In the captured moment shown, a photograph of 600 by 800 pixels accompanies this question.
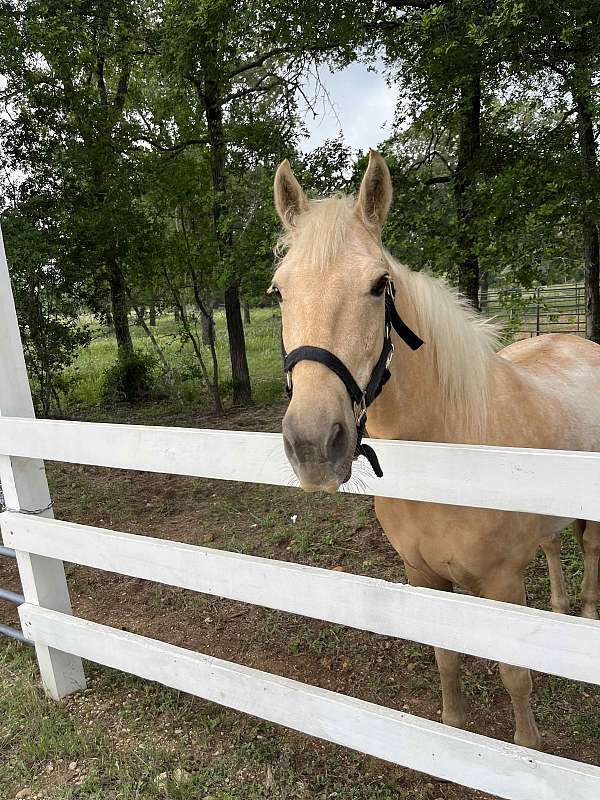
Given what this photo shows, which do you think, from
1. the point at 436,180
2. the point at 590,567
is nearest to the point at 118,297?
the point at 436,180

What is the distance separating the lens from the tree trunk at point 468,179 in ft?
19.3

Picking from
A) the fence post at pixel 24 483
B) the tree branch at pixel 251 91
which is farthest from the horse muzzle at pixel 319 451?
the tree branch at pixel 251 91

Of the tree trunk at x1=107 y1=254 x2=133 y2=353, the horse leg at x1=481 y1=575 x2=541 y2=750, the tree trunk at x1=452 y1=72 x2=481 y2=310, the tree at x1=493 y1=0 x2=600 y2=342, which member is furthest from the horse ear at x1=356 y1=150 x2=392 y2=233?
the tree trunk at x1=107 y1=254 x2=133 y2=353

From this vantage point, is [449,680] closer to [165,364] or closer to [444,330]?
[444,330]

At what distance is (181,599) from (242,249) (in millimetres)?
5193

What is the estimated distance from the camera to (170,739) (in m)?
2.45

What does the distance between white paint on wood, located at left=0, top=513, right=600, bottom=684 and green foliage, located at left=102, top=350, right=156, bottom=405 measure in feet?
27.0

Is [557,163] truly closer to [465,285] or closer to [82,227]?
[465,285]

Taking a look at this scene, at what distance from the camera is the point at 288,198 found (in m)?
1.80

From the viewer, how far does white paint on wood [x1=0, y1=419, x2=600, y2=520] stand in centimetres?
131

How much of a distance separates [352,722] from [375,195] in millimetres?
1740

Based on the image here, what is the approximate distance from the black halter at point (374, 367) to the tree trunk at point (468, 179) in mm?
4346

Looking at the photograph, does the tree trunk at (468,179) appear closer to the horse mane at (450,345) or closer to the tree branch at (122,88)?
the horse mane at (450,345)

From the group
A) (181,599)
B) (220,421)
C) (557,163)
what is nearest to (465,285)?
(557,163)
